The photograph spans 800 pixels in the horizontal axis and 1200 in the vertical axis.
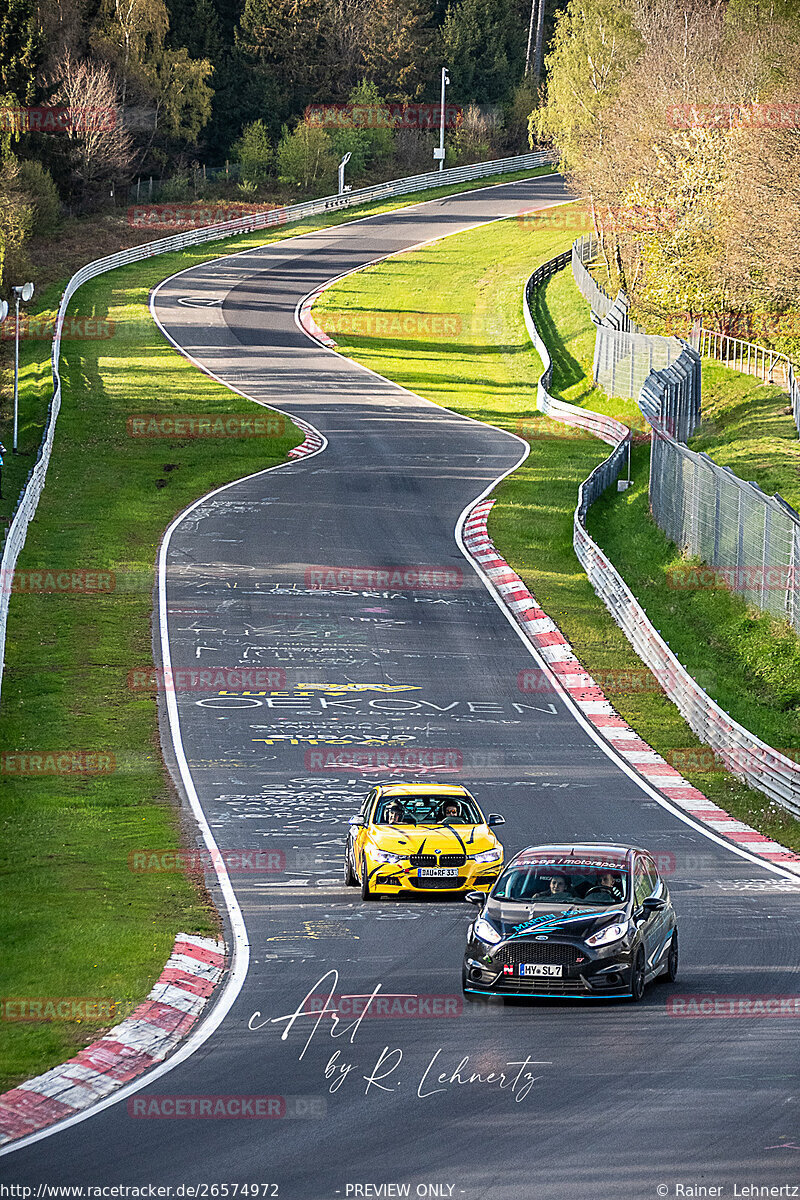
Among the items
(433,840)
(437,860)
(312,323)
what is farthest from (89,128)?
(437,860)

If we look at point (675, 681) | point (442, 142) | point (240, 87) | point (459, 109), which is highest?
point (240, 87)

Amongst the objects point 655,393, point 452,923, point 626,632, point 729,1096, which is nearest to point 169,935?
point 452,923

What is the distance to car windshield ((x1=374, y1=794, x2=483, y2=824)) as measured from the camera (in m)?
19.2

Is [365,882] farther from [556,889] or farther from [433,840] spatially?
[556,889]

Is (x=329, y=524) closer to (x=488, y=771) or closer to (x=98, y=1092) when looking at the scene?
(x=488, y=771)

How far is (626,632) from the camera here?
33781 mm

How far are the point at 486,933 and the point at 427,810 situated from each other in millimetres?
4897

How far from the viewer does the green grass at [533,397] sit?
30.2m

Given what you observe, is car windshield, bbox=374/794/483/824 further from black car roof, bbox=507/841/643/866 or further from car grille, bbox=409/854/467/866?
black car roof, bbox=507/841/643/866

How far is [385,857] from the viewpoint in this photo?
60.6 ft

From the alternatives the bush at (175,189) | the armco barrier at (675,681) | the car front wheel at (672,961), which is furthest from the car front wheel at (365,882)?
→ the bush at (175,189)

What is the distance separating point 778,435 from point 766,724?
21311 mm

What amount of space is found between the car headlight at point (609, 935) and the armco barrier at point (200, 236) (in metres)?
20.0

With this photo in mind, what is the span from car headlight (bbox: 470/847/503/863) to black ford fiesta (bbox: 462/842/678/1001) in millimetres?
3059
